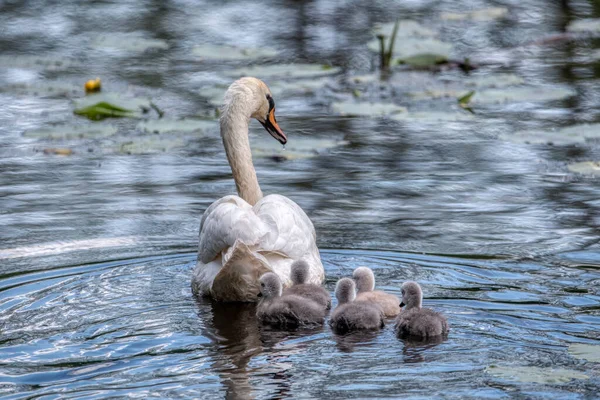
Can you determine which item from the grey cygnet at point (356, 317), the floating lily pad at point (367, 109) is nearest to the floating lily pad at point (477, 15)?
the floating lily pad at point (367, 109)

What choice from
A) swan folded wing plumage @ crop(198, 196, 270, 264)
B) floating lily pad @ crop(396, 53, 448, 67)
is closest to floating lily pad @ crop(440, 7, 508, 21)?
floating lily pad @ crop(396, 53, 448, 67)

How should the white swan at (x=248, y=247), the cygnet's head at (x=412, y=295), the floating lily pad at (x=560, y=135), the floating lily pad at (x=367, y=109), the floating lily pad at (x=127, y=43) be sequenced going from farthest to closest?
the floating lily pad at (x=127, y=43)
the floating lily pad at (x=367, y=109)
the floating lily pad at (x=560, y=135)
the white swan at (x=248, y=247)
the cygnet's head at (x=412, y=295)

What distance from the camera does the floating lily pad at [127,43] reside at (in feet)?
45.3

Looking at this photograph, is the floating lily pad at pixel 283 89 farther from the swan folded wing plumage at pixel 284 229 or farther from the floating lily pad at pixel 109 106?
the swan folded wing plumage at pixel 284 229

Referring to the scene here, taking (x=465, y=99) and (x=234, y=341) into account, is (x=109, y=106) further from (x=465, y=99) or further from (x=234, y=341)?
(x=234, y=341)

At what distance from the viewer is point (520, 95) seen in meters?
11.5

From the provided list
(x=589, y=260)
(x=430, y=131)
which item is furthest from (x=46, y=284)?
(x=430, y=131)

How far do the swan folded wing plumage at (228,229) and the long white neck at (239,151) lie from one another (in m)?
0.80

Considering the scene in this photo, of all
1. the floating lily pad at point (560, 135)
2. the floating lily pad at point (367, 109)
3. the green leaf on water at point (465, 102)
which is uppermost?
the floating lily pad at point (367, 109)

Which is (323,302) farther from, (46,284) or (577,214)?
(577,214)

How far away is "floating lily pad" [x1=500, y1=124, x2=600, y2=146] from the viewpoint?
9.98 m

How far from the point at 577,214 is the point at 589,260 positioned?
3.53 ft

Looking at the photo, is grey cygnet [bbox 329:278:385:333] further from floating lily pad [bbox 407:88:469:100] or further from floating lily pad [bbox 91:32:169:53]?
floating lily pad [bbox 91:32:169:53]

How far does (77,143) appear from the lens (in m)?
10.9
